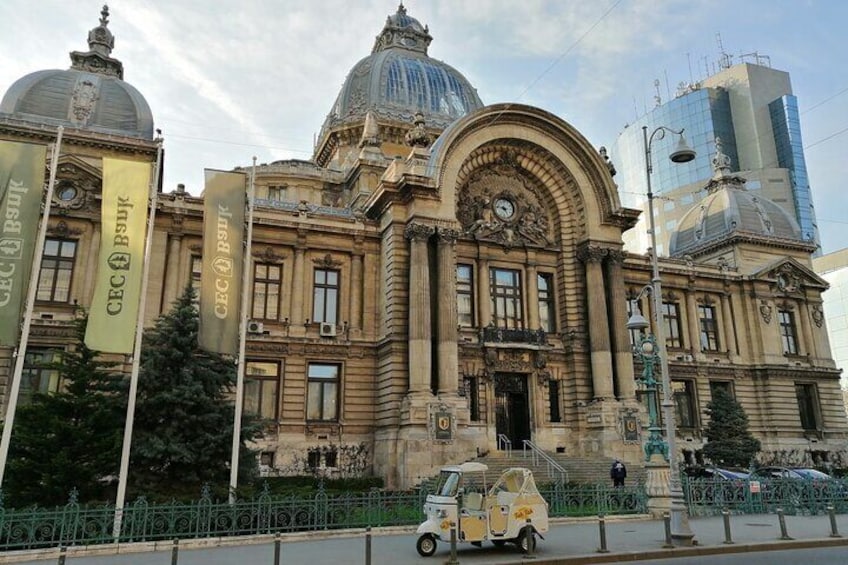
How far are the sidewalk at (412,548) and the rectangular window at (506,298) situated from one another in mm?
16284

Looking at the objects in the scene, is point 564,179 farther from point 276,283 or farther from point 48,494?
point 48,494

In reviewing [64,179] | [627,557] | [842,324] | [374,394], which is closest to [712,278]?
[374,394]

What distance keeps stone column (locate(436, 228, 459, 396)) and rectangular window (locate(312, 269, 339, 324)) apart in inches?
228

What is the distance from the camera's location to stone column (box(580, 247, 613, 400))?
31.8 meters

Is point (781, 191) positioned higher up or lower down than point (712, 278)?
higher up

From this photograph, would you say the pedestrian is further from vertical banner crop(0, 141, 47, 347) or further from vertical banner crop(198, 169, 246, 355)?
vertical banner crop(0, 141, 47, 347)

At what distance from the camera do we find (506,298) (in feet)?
111

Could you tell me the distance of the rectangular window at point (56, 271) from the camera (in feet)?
90.7

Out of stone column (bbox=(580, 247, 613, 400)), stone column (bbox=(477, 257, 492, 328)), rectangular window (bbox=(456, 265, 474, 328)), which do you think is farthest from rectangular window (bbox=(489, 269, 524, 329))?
stone column (bbox=(580, 247, 613, 400))

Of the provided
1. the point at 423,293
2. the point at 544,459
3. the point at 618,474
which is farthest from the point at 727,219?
the point at 618,474

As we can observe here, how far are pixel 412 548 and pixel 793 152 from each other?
100 metres

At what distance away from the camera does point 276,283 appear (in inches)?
1246

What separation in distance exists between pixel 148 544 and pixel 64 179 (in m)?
20.3

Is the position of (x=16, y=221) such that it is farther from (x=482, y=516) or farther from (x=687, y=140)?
(x=687, y=140)
